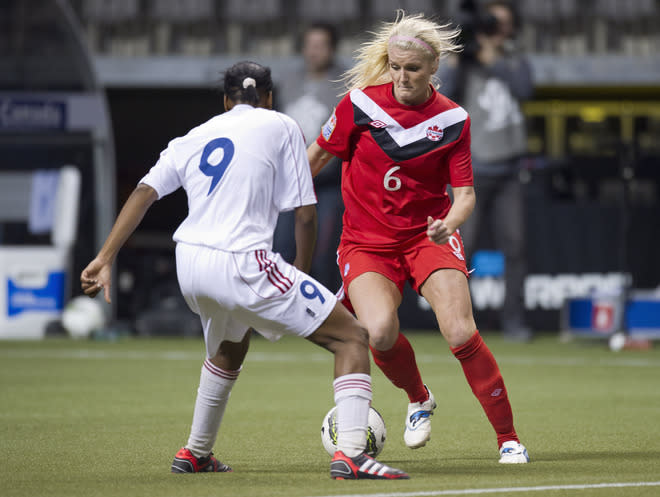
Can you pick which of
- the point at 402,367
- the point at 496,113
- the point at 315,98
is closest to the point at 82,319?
the point at 315,98

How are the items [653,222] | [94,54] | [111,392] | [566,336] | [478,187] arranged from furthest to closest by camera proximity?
[94,54] → [653,222] → [566,336] → [478,187] → [111,392]

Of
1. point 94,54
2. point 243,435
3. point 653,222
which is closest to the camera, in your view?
point 243,435

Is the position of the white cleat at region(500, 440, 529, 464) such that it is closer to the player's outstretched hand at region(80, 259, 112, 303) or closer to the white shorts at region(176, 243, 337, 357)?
the white shorts at region(176, 243, 337, 357)

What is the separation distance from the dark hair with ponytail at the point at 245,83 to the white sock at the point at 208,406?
1.07m

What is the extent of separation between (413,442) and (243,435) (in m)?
1.05

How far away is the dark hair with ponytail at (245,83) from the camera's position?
494cm

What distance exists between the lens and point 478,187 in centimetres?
1213

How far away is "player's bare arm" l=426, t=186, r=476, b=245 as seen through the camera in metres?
4.98

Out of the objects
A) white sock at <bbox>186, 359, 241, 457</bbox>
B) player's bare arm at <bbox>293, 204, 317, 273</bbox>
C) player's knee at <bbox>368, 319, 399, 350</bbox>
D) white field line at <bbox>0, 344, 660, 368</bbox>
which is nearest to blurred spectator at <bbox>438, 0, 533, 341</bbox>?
white field line at <bbox>0, 344, 660, 368</bbox>

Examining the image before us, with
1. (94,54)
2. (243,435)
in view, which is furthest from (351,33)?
(243,435)

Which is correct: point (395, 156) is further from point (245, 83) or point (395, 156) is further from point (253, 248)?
point (253, 248)

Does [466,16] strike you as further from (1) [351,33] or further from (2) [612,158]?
(1) [351,33]

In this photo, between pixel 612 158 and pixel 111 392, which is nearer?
pixel 111 392

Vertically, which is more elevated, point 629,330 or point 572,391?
point 572,391
